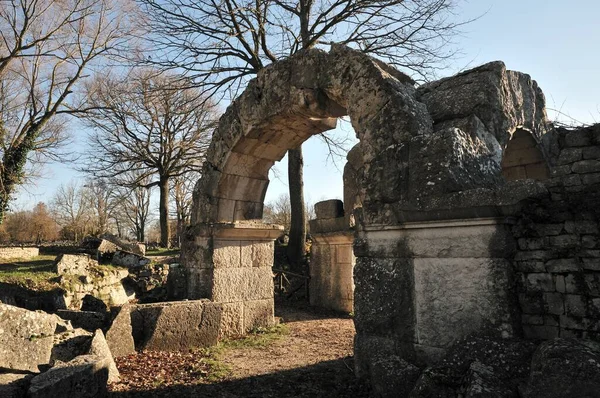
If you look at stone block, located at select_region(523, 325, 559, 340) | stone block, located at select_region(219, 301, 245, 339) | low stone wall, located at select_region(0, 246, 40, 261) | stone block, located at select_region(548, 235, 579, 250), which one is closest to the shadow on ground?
stone block, located at select_region(523, 325, 559, 340)

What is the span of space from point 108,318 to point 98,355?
145 cm

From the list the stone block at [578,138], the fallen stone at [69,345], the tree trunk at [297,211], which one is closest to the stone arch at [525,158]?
the stone block at [578,138]

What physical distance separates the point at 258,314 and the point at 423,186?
4386 mm

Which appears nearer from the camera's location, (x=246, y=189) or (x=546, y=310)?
(x=546, y=310)

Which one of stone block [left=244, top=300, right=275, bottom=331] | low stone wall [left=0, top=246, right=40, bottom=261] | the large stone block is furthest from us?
low stone wall [left=0, top=246, right=40, bottom=261]

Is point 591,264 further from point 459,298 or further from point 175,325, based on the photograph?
point 175,325

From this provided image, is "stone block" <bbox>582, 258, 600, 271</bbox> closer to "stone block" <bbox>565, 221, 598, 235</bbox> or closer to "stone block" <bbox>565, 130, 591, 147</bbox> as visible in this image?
"stone block" <bbox>565, 221, 598, 235</bbox>

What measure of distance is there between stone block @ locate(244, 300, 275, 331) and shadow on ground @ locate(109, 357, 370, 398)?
216 cm

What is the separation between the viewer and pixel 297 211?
1186 cm

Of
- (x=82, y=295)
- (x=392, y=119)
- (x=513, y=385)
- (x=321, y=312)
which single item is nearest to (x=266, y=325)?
(x=321, y=312)

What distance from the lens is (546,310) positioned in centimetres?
301

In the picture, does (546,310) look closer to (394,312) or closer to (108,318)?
(394,312)

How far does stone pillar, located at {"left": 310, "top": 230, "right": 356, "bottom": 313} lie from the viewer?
9148 millimetres

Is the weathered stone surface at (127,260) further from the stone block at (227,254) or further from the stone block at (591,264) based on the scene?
the stone block at (591,264)
